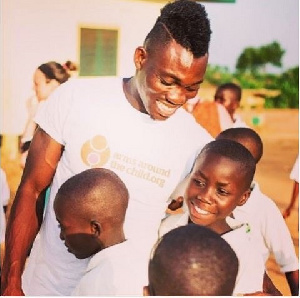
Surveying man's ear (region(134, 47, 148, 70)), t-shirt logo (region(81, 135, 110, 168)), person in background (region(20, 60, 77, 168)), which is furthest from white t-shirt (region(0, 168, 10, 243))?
man's ear (region(134, 47, 148, 70))

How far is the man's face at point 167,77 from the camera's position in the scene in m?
2.02

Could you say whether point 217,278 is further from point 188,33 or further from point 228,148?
point 188,33

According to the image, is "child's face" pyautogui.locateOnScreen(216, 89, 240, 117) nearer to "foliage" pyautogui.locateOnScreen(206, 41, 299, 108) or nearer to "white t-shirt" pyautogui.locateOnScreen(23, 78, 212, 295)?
"foliage" pyautogui.locateOnScreen(206, 41, 299, 108)

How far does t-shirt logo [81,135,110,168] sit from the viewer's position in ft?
7.06

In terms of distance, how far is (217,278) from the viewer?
61.2 inches

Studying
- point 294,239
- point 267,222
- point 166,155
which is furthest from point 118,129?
point 294,239

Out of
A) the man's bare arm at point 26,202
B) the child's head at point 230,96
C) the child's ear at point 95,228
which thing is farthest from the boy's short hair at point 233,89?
the child's ear at point 95,228

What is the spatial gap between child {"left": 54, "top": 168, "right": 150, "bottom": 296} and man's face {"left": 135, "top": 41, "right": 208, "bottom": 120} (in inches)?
12.3

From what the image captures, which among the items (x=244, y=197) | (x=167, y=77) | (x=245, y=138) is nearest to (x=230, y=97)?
(x=245, y=138)

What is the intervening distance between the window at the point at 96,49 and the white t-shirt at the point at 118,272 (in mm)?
829

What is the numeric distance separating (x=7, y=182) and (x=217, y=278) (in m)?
1.20

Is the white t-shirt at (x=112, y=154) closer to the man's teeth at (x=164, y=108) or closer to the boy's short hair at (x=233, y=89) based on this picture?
Answer: the man's teeth at (x=164, y=108)

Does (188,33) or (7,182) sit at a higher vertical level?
(188,33)

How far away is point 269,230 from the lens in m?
2.47
